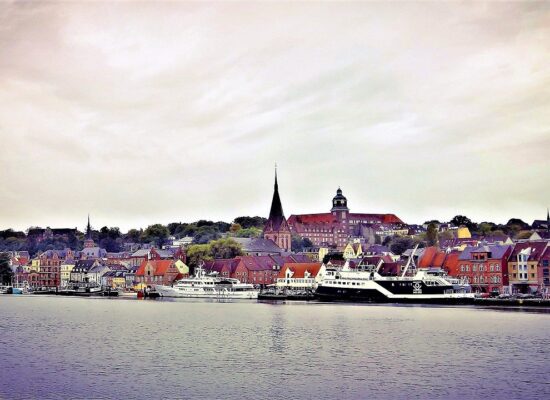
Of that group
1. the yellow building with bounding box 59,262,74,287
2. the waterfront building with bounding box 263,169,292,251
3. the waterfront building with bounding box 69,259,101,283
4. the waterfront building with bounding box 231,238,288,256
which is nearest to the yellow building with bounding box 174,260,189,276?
the waterfront building with bounding box 231,238,288,256

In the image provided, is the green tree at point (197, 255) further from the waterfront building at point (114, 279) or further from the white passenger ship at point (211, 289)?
the waterfront building at point (114, 279)

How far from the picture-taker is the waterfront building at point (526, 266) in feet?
325

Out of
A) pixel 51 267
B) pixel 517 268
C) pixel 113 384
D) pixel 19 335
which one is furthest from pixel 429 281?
pixel 51 267

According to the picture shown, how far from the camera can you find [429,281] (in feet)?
298

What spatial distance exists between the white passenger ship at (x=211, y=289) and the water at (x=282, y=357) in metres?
41.8

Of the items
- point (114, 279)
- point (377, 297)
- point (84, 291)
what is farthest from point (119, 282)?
point (377, 297)

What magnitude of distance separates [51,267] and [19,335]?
12835cm

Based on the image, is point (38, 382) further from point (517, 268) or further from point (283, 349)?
point (517, 268)

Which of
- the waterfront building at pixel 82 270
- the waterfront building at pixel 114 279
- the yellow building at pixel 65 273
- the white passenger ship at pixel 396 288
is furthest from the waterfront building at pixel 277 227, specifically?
the white passenger ship at pixel 396 288

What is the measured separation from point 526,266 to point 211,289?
159 feet

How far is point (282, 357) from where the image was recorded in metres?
42.6

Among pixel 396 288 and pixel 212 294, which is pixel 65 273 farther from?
pixel 396 288

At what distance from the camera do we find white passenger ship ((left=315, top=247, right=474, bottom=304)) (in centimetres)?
8981

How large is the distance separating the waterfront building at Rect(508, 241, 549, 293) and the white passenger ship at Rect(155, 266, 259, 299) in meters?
38.6
